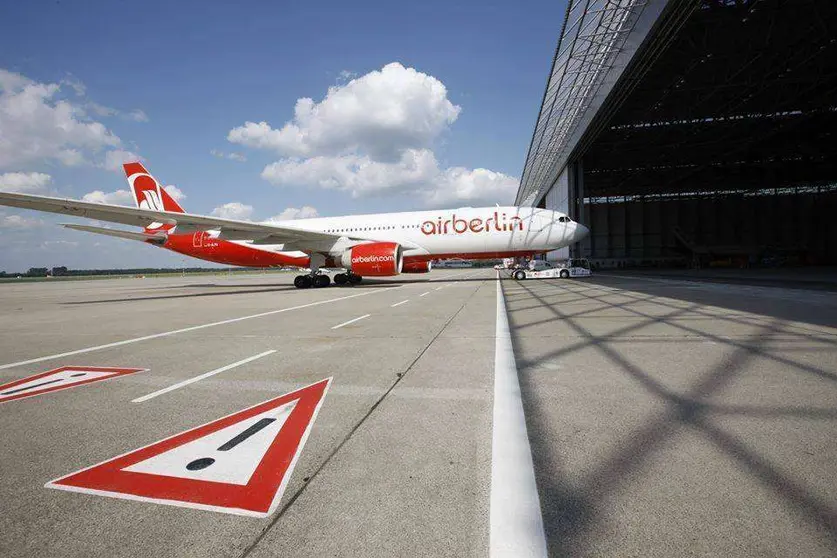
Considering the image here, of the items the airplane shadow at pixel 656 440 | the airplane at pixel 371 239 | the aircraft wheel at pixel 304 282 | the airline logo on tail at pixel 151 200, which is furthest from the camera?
the aircraft wheel at pixel 304 282

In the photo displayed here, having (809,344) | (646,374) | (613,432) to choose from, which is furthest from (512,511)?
(809,344)

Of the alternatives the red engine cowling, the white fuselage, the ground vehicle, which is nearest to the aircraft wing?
the red engine cowling

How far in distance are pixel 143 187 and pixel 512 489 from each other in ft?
81.8

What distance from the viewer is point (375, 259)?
56.5 feet

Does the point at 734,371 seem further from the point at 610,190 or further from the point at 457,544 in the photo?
the point at 610,190

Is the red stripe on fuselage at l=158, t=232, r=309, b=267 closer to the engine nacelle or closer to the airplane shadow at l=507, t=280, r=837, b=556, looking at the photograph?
the engine nacelle

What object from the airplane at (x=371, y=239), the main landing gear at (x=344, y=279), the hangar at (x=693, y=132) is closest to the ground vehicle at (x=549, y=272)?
the airplane at (x=371, y=239)

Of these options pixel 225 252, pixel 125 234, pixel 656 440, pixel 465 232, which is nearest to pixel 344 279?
pixel 225 252

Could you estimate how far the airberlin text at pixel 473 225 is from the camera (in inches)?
774

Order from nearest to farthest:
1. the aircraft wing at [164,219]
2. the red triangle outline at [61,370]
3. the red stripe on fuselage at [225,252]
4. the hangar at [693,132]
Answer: the red triangle outline at [61,370] < the aircraft wing at [164,219] < the hangar at [693,132] < the red stripe on fuselage at [225,252]

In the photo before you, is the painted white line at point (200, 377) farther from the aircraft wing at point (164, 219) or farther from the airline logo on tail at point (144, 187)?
the airline logo on tail at point (144, 187)

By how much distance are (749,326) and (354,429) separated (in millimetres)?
7430

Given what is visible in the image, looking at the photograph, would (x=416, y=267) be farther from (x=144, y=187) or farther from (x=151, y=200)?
(x=144, y=187)

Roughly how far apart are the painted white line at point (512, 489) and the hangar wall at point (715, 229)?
174 ft
